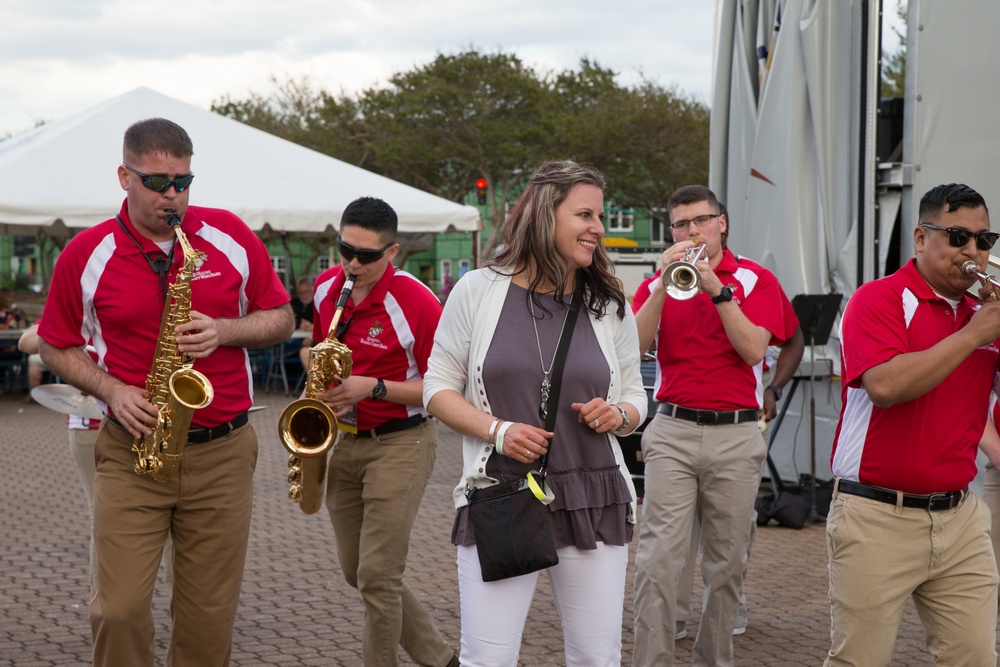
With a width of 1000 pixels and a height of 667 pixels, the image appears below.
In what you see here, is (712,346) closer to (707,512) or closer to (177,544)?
(707,512)

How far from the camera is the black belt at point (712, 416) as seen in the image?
5523 millimetres

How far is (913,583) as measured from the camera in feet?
13.0

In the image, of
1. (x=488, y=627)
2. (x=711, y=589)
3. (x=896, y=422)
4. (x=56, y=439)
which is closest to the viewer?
(x=488, y=627)

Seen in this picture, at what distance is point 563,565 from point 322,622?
310cm

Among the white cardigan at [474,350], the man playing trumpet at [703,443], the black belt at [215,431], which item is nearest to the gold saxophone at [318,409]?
the black belt at [215,431]

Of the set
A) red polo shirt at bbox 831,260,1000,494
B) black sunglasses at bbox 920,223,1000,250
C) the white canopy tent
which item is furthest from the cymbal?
the white canopy tent

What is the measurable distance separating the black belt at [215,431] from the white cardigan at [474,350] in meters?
0.95

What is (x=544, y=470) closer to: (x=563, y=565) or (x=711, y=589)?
(x=563, y=565)

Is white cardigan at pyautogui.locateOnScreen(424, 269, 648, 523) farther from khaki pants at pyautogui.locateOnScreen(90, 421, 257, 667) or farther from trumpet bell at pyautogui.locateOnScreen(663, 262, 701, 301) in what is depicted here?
trumpet bell at pyautogui.locateOnScreen(663, 262, 701, 301)

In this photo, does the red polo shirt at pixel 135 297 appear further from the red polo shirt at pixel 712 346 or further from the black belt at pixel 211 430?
the red polo shirt at pixel 712 346

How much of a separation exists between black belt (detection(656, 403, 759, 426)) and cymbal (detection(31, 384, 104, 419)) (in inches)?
104

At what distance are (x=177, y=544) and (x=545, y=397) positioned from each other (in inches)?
62.9

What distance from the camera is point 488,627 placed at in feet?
12.0

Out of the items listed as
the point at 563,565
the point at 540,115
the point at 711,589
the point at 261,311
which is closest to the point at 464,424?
the point at 563,565
